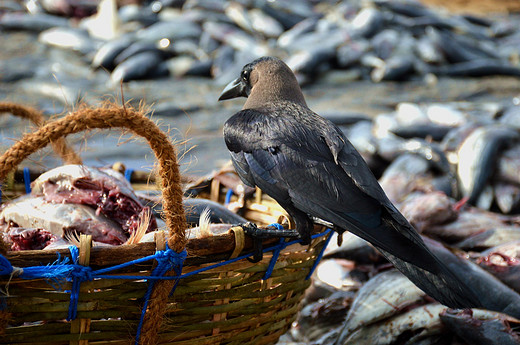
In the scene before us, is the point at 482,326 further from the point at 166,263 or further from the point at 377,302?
the point at 166,263

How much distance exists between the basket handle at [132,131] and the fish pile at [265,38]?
6407 millimetres

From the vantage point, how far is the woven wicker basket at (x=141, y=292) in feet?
4.65

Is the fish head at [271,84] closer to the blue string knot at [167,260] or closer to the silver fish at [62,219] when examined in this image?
the silver fish at [62,219]

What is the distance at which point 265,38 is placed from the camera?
952 cm

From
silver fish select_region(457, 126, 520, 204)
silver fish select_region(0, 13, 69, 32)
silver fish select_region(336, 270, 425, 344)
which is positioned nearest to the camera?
silver fish select_region(336, 270, 425, 344)

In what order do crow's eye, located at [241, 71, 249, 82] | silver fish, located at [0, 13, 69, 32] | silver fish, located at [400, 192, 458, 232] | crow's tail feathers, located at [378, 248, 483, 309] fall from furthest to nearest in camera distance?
silver fish, located at [0, 13, 69, 32]
silver fish, located at [400, 192, 458, 232]
crow's eye, located at [241, 71, 249, 82]
crow's tail feathers, located at [378, 248, 483, 309]

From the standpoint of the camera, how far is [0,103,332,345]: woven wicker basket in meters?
1.42

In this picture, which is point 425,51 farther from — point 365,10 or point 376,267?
point 376,267

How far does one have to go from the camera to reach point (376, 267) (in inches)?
113

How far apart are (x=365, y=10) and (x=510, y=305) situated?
27.9ft

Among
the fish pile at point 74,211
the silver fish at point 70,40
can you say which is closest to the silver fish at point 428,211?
the fish pile at point 74,211

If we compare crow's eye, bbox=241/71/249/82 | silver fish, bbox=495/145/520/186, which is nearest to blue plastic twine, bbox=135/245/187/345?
crow's eye, bbox=241/71/249/82

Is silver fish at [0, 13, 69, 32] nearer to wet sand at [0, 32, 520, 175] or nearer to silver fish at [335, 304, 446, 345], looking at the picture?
wet sand at [0, 32, 520, 175]

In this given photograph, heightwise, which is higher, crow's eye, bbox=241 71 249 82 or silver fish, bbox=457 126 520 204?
crow's eye, bbox=241 71 249 82
